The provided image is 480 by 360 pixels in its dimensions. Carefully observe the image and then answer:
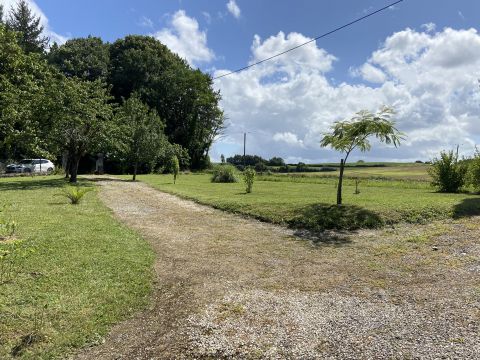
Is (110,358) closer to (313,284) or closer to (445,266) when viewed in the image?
(313,284)

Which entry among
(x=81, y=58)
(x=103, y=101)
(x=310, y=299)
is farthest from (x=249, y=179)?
(x=81, y=58)


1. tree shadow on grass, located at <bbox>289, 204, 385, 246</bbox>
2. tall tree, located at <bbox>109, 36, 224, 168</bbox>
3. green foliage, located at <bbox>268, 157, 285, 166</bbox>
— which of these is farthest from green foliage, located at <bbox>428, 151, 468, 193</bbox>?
green foliage, located at <bbox>268, 157, 285, 166</bbox>

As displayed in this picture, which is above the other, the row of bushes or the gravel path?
the row of bushes

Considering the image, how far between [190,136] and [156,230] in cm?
4502

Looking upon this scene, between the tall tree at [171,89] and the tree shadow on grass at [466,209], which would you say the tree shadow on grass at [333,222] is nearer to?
the tree shadow on grass at [466,209]

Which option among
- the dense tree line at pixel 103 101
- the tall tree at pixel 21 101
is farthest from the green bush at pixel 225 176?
the tall tree at pixel 21 101

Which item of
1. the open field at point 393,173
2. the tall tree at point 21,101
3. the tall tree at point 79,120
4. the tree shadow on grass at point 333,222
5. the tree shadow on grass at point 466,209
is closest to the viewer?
the tree shadow on grass at point 333,222

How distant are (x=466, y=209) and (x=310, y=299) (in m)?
8.55

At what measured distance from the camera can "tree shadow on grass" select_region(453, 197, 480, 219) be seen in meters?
11.3

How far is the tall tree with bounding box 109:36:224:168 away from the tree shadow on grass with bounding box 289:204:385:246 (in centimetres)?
4182

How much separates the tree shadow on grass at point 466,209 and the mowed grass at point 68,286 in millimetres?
8740

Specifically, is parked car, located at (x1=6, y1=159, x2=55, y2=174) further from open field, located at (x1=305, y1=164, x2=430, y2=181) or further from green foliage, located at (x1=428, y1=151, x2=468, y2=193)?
green foliage, located at (x1=428, y1=151, x2=468, y2=193)

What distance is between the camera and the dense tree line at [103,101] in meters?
20.7

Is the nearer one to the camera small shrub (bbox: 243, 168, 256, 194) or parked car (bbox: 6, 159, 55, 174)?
small shrub (bbox: 243, 168, 256, 194)
